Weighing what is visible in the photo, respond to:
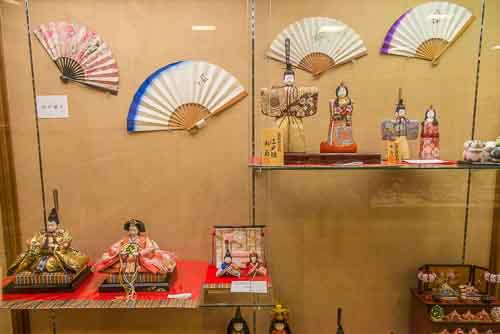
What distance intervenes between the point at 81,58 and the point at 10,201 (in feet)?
2.56

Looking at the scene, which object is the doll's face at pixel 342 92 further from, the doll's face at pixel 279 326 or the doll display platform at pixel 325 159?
the doll's face at pixel 279 326

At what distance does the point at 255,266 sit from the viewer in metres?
1.60

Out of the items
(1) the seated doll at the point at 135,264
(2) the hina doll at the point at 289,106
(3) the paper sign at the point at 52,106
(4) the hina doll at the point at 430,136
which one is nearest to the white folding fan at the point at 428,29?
(4) the hina doll at the point at 430,136

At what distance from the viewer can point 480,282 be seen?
5.60ft

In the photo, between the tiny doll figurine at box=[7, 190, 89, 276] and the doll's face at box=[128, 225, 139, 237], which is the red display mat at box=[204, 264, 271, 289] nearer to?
the doll's face at box=[128, 225, 139, 237]

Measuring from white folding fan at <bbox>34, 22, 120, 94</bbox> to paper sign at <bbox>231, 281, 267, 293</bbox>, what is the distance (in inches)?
42.6

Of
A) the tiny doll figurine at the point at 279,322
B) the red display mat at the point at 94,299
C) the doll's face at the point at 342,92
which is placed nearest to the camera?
the red display mat at the point at 94,299

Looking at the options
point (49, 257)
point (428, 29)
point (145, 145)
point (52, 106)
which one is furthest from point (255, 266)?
point (428, 29)

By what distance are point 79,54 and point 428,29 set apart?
1653 mm

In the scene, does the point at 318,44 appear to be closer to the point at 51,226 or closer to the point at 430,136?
the point at 430,136

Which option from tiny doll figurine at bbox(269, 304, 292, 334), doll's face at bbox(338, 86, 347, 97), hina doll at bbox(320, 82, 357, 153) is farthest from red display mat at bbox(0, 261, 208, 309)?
doll's face at bbox(338, 86, 347, 97)

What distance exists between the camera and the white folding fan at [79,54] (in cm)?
163

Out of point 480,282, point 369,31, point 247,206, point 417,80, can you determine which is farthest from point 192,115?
point 480,282

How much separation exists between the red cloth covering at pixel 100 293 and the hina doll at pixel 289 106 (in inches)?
28.0
